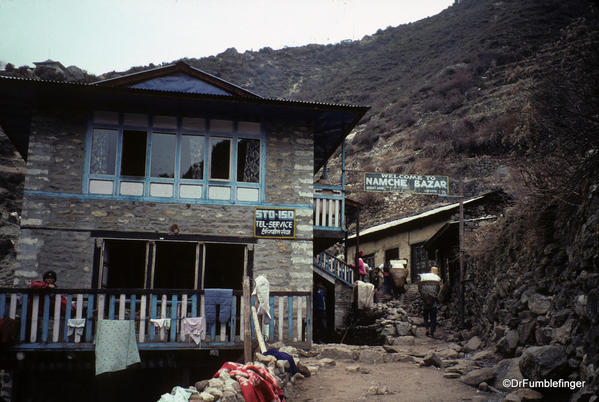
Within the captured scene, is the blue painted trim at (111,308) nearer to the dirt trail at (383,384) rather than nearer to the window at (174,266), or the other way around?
the dirt trail at (383,384)

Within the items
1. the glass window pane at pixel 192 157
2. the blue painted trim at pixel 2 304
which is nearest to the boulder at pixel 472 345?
the glass window pane at pixel 192 157

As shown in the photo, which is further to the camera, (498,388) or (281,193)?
(281,193)

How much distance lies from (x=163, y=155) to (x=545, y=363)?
9.99 metres

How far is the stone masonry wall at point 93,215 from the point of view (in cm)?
1261

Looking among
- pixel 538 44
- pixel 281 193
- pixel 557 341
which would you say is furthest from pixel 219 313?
pixel 538 44

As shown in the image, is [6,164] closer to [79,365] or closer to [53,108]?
[53,108]

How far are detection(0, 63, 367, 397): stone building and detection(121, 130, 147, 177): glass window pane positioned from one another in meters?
0.03

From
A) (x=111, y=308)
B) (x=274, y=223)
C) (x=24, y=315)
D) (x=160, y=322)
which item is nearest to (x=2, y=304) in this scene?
(x=24, y=315)

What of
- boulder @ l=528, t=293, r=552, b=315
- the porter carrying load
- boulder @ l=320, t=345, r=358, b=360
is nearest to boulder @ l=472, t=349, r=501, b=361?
boulder @ l=528, t=293, r=552, b=315

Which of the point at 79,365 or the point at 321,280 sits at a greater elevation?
the point at 321,280

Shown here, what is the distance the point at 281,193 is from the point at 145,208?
3.43 metres

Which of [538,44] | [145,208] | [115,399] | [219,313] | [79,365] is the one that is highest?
[538,44]

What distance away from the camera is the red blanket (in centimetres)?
697

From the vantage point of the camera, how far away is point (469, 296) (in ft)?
50.0
